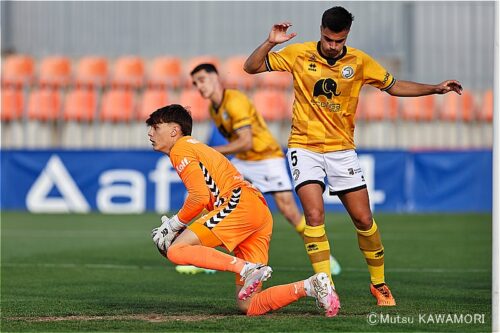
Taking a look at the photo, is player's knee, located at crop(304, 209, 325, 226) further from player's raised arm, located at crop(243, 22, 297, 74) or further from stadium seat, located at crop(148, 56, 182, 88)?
stadium seat, located at crop(148, 56, 182, 88)

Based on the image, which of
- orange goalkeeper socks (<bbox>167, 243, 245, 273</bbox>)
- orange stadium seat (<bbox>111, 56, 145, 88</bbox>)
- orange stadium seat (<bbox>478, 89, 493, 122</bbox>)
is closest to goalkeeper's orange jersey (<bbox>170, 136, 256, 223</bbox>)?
orange goalkeeper socks (<bbox>167, 243, 245, 273</bbox>)

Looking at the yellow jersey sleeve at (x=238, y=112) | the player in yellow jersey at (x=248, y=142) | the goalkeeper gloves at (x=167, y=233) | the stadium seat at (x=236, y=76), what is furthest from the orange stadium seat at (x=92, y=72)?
the goalkeeper gloves at (x=167, y=233)

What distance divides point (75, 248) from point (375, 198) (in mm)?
8662

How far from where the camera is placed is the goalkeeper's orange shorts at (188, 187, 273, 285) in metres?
7.40

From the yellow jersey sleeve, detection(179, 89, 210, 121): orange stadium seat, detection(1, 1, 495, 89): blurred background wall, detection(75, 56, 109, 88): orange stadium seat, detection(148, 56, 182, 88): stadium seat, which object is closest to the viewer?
the yellow jersey sleeve

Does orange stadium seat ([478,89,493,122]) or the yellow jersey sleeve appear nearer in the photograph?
the yellow jersey sleeve

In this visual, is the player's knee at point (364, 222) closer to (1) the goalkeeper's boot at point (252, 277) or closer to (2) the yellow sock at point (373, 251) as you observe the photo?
(2) the yellow sock at point (373, 251)

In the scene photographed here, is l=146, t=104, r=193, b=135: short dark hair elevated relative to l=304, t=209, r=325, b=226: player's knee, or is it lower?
elevated

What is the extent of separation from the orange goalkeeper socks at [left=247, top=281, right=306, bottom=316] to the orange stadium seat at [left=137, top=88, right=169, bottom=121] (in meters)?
16.6

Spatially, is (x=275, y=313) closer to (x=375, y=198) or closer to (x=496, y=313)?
(x=496, y=313)

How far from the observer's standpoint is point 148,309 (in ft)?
26.5

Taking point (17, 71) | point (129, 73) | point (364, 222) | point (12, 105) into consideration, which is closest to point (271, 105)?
point (129, 73)

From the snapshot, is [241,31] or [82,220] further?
[241,31]

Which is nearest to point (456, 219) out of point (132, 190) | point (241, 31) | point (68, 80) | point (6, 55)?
point (132, 190)
